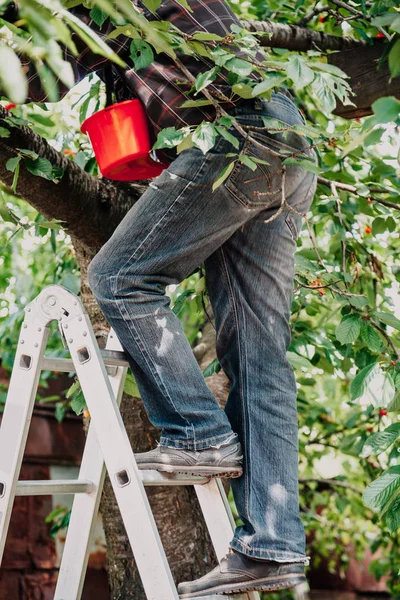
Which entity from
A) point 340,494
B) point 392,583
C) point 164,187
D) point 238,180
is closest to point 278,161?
point 238,180

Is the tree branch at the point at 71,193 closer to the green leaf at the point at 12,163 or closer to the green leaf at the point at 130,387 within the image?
the green leaf at the point at 12,163

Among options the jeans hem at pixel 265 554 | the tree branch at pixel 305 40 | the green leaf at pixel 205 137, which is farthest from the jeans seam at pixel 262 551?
the tree branch at pixel 305 40

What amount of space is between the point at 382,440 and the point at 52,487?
85 cm

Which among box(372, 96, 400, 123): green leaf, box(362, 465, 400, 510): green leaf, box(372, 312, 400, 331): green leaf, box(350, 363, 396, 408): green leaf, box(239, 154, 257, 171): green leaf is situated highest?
box(372, 96, 400, 123): green leaf

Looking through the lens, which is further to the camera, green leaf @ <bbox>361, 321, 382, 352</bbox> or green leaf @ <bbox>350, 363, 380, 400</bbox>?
green leaf @ <bbox>361, 321, 382, 352</bbox>

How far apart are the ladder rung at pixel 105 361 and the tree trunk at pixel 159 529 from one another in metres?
0.76

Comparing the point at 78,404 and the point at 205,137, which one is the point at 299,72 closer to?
the point at 205,137

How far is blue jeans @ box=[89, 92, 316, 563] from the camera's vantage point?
177 centimetres

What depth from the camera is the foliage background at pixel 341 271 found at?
1932mm

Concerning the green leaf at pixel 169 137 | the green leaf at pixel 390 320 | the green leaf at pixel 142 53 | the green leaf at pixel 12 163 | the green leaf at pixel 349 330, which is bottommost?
the green leaf at pixel 349 330

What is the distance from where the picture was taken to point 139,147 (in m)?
1.88

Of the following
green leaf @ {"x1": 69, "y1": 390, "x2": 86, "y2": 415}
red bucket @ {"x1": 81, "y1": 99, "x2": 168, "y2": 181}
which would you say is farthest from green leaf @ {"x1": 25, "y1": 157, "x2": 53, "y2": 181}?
green leaf @ {"x1": 69, "y1": 390, "x2": 86, "y2": 415}

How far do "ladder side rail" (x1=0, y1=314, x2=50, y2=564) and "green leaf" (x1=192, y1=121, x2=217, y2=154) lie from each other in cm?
61

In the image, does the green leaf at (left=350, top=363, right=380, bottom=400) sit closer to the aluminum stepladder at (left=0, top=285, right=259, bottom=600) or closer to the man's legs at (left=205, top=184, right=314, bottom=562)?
the man's legs at (left=205, top=184, right=314, bottom=562)
